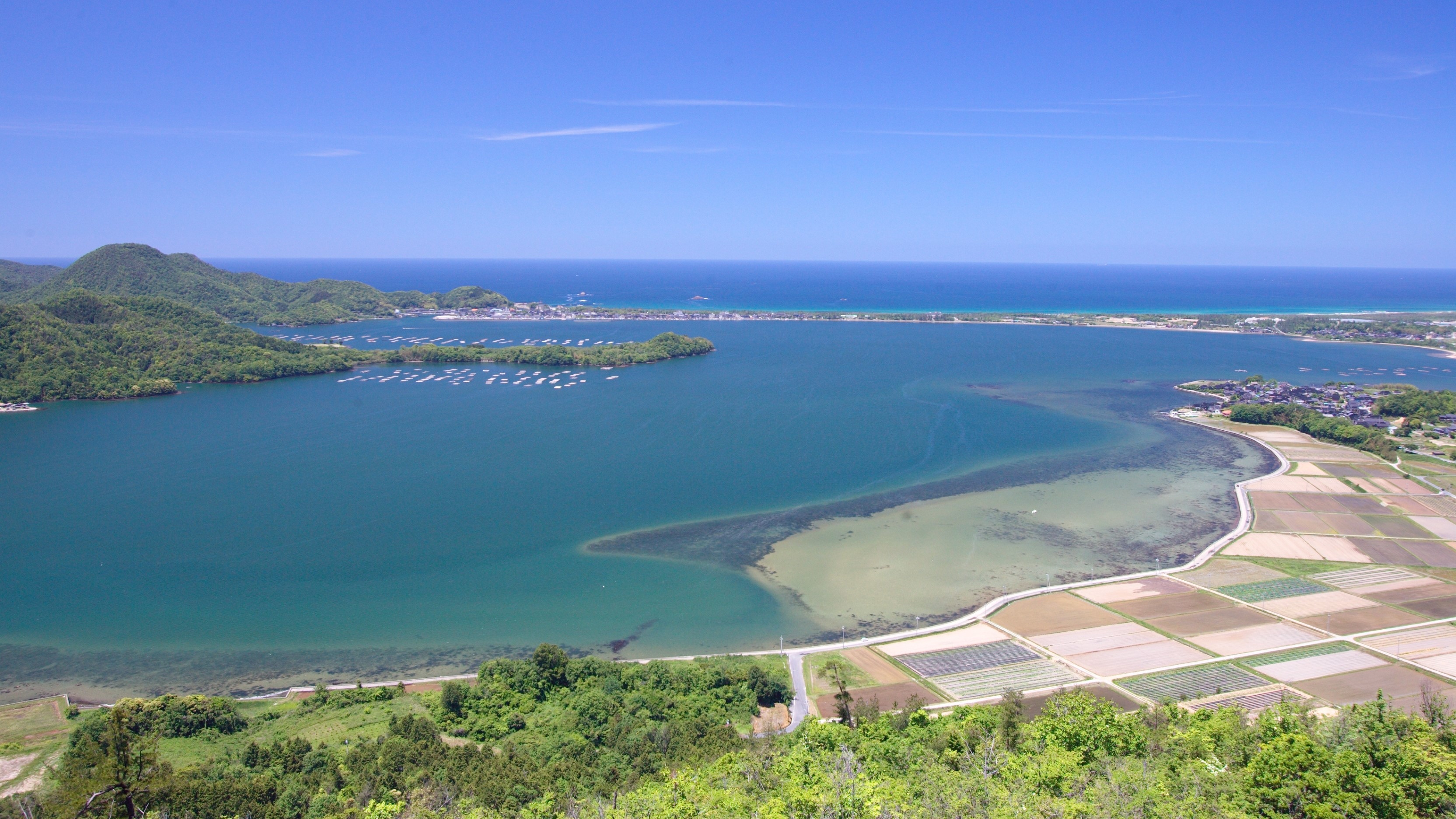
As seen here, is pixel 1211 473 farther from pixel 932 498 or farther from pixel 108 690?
pixel 108 690

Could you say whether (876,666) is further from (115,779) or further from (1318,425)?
(1318,425)

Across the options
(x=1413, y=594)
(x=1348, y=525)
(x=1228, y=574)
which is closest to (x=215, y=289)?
(x=1228, y=574)

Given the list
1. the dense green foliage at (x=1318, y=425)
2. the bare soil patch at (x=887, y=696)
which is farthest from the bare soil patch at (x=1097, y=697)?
the dense green foliage at (x=1318, y=425)

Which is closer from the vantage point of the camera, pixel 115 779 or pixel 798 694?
pixel 115 779

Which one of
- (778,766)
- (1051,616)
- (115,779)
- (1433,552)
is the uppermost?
(115,779)

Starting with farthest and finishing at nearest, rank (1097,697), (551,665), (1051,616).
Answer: (1051,616) < (551,665) < (1097,697)

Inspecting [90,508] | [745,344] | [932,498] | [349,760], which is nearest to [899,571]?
[932,498]

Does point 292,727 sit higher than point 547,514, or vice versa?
point 547,514
